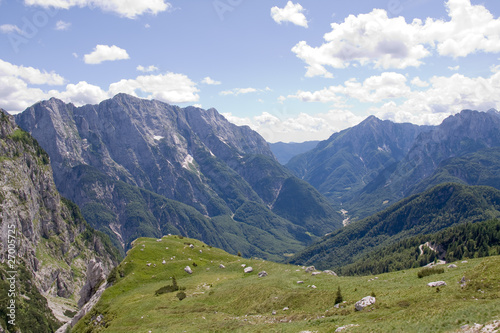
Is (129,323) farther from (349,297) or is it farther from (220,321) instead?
(349,297)

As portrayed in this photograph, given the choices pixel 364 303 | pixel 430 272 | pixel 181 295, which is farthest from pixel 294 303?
pixel 181 295

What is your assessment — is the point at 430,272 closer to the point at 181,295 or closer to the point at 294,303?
the point at 294,303

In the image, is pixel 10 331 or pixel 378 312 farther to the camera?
pixel 10 331

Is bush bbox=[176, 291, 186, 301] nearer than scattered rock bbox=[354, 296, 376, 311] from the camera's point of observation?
No

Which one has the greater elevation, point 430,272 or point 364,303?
point 364,303

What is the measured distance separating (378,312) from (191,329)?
93.0 feet

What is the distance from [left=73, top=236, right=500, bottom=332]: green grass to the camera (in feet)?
118

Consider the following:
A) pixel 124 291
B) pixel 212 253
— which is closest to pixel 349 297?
pixel 124 291

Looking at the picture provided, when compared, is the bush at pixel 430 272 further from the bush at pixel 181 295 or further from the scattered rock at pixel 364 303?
the bush at pixel 181 295

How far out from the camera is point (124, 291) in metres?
83.8

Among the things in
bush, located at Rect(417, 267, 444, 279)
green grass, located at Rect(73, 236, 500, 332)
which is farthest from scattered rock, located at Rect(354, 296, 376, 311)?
bush, located at Rect(417, 267, 444, 279)

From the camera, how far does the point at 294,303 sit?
5434cm

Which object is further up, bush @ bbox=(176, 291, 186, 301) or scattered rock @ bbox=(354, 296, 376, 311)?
scattered rock @ bbox=(354, 296, 376, 311)

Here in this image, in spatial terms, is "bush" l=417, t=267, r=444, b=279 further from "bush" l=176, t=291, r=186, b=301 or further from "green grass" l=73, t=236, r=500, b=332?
"bush" l=176, t=291, r=186, b=301
